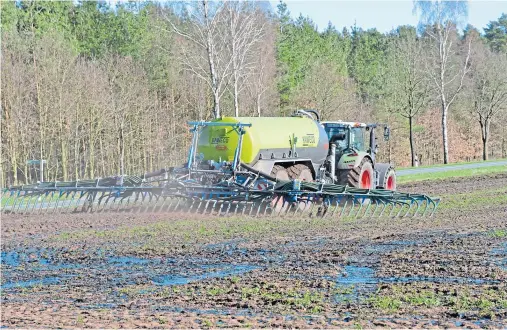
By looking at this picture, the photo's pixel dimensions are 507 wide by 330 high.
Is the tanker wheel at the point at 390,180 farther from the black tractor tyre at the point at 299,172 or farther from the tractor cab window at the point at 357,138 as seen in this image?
the black tractor tyre at the point at 299,172

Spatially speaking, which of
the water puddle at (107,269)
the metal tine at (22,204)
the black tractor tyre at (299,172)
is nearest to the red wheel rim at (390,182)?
the black tractor tyre at (299,172)

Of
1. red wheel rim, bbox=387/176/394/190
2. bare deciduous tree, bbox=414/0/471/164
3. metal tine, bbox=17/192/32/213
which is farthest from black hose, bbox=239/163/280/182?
bare deciduous tree, bbox=414/0/471/164

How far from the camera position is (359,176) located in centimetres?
2009

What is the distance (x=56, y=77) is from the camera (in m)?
32.9

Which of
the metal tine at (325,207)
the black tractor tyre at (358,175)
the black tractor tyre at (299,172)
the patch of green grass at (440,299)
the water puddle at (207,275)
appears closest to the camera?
the patch of green grass at (440,299)

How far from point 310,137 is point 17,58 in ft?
65.1

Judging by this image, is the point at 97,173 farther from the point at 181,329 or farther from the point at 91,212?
the point at 181,329

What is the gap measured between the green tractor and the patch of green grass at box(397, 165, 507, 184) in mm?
9370

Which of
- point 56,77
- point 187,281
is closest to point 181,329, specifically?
point 187,281

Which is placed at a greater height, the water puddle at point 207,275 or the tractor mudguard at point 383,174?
the tractor mudguard at point 383,174

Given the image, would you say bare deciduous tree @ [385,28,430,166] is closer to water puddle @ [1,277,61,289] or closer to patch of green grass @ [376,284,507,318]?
patch of green grass @ [376,284,507,318]

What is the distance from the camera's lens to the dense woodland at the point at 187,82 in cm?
3209

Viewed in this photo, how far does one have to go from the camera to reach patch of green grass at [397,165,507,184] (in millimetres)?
32656

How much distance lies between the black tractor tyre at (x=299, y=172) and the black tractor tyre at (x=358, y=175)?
1.40m
